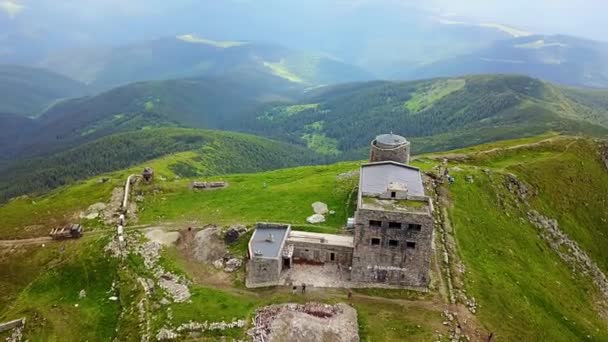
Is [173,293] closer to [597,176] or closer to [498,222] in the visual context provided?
[498,222]

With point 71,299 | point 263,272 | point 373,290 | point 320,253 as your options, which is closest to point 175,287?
point 263,272

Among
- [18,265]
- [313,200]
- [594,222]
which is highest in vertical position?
[313,200]

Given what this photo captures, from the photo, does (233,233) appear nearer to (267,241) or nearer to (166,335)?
(267,241)

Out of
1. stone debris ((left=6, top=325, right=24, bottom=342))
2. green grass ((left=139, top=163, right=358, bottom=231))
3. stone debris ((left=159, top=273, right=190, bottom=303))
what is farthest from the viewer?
green grass ((left=139, top=163, right=358, bottom=231))

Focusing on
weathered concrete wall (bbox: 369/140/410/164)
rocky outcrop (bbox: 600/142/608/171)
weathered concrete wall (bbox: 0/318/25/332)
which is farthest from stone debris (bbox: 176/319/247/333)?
rocky outcrop (bbox: 600/142/608/171)

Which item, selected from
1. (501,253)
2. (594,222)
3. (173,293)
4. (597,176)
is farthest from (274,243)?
(597,176)

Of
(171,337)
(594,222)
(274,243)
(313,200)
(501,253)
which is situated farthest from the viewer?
(594,222)

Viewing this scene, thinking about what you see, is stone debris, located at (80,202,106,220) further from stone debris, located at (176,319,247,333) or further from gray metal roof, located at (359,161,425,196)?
gray metal roof, located at (359,161,425,196)

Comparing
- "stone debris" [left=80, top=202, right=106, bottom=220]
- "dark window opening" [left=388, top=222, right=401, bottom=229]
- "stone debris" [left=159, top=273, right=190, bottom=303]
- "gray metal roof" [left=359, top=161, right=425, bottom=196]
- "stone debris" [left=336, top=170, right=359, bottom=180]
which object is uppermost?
"gray metal roof" [left=359, top=161, right=425, bottom=196]
